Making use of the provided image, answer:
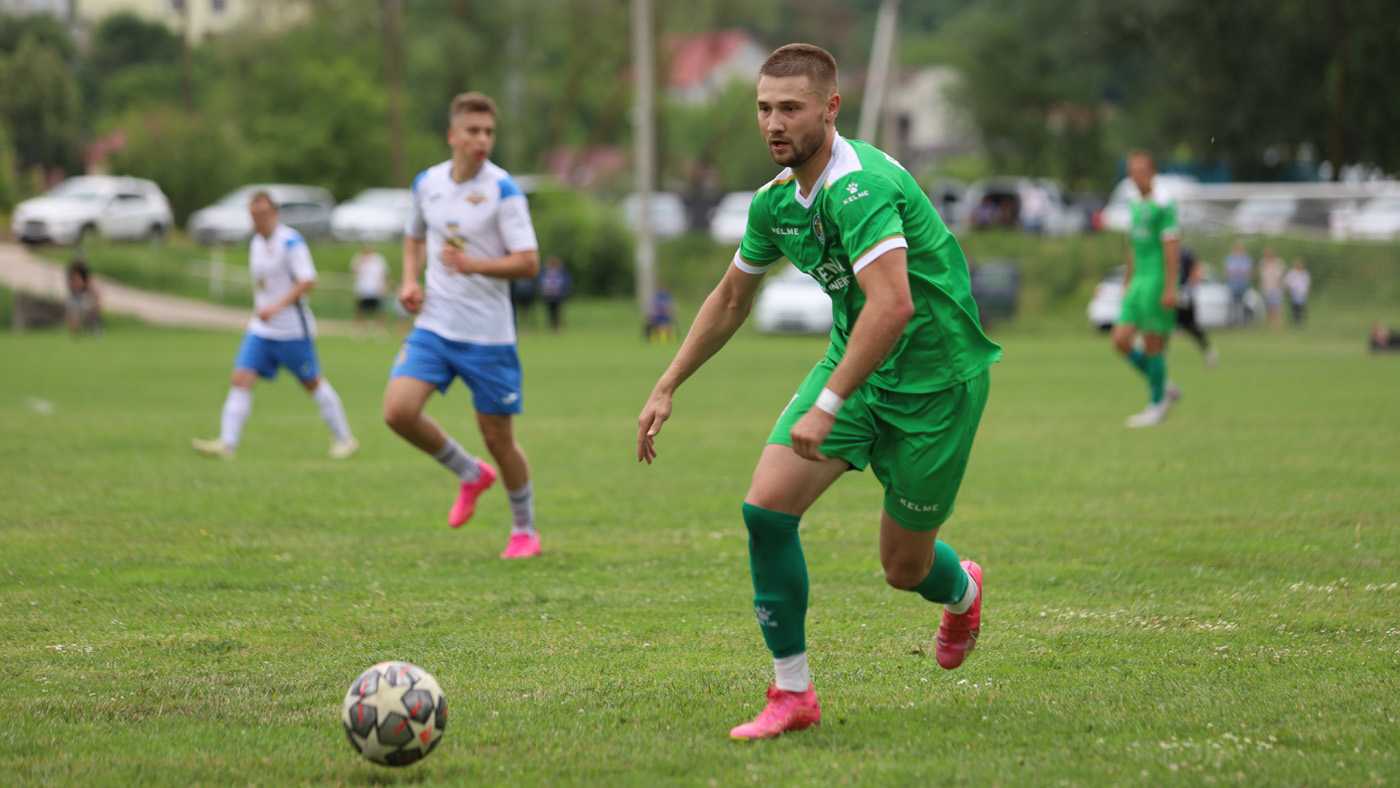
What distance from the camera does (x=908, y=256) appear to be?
220 inches

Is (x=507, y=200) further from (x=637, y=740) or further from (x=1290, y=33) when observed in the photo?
(x=1290, y=33)

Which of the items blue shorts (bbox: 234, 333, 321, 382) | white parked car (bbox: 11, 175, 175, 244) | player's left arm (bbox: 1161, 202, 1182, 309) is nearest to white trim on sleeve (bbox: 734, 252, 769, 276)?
blue shorts (bbox: 234, 333, 321, 382)

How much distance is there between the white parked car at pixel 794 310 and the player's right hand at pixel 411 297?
28.7 m

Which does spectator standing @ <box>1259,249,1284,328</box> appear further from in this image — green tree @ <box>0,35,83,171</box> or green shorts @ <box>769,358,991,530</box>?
green tree @ <box>0,35,83,171</box>

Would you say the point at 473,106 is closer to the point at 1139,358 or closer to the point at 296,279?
the point at 296,279

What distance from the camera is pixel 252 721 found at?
5.59 metres

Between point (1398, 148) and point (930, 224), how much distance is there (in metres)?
46.6

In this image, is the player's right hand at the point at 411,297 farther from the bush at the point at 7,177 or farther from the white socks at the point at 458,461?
the bush at the point at 7,177

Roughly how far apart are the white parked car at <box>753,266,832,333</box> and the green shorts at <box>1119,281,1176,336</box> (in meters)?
21.9

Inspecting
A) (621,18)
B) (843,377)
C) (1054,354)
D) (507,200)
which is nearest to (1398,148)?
(1054,354)

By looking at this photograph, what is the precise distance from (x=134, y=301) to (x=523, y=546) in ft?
123

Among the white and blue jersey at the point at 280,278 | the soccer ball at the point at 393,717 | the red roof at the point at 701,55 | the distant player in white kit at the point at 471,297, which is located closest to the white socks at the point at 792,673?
the soccer ball at the point at 393,717

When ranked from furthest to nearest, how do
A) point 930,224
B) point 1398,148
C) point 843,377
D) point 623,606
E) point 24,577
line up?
1. point 1398,148
2. point 24,577
3. point 623,606
4. point 930,224
5. point 843,377

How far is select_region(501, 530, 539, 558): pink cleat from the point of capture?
930 centimetres
